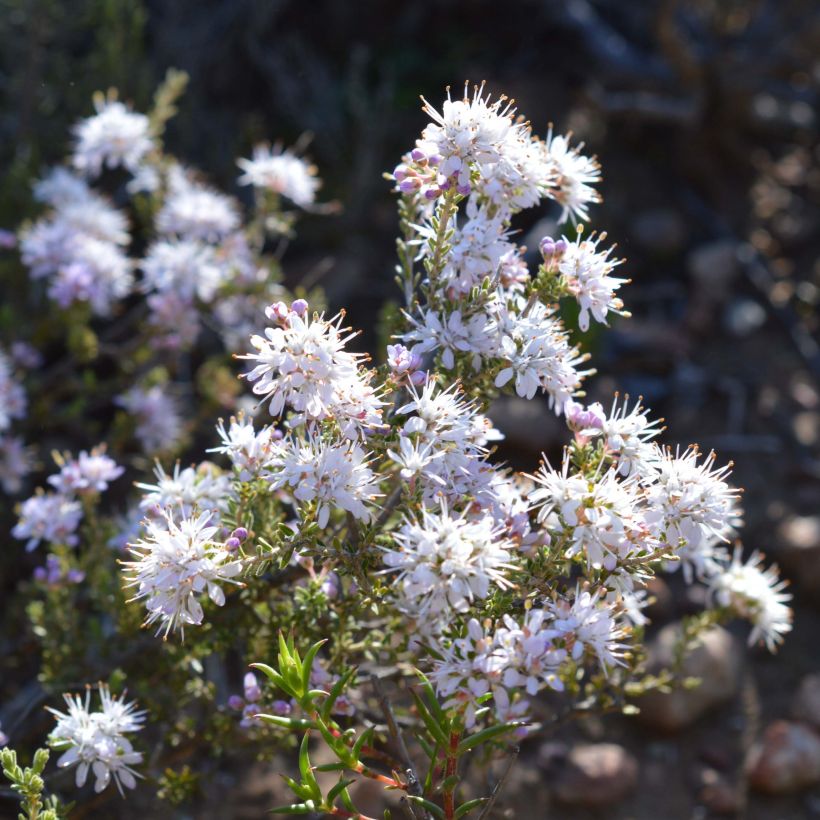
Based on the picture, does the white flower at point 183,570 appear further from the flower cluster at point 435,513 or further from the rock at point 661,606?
the rock at point 661,606

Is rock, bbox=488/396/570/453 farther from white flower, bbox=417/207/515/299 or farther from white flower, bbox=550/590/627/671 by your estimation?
white flower, bbox=550/590/627/671

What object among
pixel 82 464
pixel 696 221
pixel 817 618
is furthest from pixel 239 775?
pixel 696 221

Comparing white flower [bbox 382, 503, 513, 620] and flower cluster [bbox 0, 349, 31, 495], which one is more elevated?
flower cluster [bbox 0, 349, 31, 495]

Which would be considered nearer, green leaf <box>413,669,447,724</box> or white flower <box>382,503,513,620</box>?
white flower <box>382,503,513,620</box>

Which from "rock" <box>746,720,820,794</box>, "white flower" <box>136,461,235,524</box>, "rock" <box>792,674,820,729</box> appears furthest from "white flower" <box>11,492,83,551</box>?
"rock" <box>792,674,820,729</box>

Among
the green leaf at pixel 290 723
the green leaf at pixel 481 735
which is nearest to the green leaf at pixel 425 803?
the green leaf at pixel 481 735

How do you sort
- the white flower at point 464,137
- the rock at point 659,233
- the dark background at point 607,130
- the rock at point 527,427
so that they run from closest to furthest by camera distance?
the white flower at point 464,137, the rock at point 527,427, the dark background at point 607,130, the rock at point 659,233

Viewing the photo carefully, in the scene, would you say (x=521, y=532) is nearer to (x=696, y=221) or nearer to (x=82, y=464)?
(x=82, y=464)
